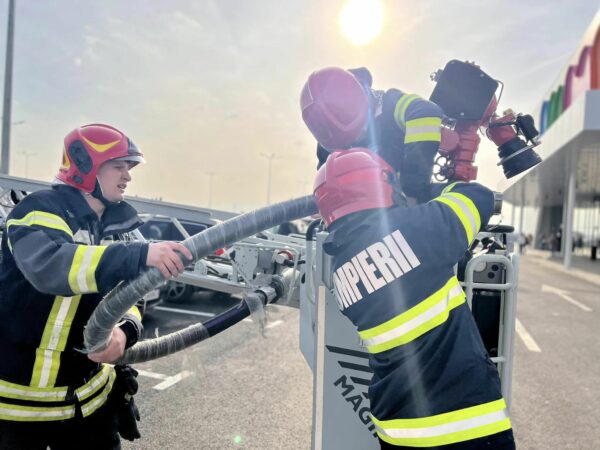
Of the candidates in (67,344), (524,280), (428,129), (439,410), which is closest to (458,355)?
(439,410)

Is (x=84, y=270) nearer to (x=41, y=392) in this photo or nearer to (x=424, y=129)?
(x=41, y=392)

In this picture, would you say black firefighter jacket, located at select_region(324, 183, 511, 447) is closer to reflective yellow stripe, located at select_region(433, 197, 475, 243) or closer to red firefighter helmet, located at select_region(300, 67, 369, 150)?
reflective yellow stripe, located at select_region(433, 197, 475, 243)

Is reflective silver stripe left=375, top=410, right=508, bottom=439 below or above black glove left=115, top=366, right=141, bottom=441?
above

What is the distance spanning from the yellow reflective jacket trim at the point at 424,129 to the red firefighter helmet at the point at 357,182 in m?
0.15

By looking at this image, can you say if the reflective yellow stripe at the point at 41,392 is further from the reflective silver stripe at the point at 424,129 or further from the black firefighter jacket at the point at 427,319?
the reflective silver stripe at the point at 424,129

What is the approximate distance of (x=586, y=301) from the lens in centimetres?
1109

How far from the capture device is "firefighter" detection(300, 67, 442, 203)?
156cm

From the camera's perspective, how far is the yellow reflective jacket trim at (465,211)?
4.70 ft

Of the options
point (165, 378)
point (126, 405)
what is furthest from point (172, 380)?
point (126, 405)

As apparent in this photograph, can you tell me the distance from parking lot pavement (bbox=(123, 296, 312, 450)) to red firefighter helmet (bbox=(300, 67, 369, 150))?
1903 mm

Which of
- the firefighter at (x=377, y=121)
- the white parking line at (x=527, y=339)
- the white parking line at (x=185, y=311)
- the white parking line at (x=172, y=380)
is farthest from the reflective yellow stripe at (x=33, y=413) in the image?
the white parking line at (x=527, y=339)

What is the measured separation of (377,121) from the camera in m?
1.77

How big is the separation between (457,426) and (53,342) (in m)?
1.69

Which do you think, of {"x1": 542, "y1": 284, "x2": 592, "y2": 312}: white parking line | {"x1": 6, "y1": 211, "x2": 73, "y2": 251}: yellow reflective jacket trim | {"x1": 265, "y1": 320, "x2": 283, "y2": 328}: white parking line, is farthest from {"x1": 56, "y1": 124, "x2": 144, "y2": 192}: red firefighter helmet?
{"x1": 542, "y1": 284, "x2": 592, "y2": 312}: white parking line
